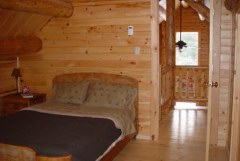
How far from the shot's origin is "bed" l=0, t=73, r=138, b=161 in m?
2.72

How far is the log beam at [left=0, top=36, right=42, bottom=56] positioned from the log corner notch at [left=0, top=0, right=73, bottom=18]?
71 cm

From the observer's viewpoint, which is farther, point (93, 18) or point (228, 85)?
point (93, 18)

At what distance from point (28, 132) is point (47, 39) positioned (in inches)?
88.2

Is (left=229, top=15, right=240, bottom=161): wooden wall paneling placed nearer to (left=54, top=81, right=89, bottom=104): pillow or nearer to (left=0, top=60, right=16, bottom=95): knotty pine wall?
(left=54, top=81, right=89, bottom=104): pillow

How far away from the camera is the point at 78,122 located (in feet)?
11.4

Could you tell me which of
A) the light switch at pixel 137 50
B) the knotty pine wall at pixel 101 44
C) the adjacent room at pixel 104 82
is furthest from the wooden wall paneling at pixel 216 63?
the light switch at pixel 137 50

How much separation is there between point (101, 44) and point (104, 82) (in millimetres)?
613

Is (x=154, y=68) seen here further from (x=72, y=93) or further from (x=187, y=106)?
(x=187, y=106)

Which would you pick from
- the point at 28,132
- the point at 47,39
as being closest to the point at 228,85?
the point at 28,132

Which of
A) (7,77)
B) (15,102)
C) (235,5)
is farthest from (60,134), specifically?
(7,77)

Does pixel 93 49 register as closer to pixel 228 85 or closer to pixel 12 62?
pixel 12 62

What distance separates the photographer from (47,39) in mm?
4938

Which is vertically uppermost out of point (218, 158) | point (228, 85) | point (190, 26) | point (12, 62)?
point (190, 26)

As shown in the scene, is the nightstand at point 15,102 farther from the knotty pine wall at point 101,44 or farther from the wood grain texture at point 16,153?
the wood grain texture at point 16,153
